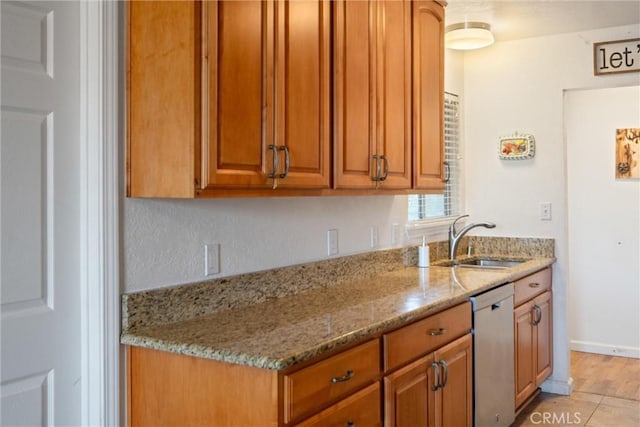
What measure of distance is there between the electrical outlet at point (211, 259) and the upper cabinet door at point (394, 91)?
787mm

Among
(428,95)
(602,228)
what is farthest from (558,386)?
(428,95)

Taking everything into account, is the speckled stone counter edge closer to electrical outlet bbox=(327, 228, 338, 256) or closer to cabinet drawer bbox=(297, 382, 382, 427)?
electrical outlet bbox=(327, 228, 338, 256)

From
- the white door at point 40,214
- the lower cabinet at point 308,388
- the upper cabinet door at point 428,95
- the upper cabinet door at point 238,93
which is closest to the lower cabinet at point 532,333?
the upper cabinet door at point 428,95

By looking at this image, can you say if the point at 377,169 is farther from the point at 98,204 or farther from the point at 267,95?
the point at 98,204

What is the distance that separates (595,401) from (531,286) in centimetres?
90

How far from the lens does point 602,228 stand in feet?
15.6

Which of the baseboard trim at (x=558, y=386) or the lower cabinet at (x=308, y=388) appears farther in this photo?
the baseboard trim at (x=558, y=386)

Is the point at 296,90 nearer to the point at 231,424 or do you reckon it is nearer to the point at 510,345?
the point at 231,424

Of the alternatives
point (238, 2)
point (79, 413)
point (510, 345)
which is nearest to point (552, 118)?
point (510, 345)

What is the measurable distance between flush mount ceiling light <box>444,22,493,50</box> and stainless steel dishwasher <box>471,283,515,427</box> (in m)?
1.47

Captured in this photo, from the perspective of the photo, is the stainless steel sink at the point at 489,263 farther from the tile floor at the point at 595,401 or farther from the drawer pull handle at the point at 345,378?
the drawer pull handle at the point at 345,378

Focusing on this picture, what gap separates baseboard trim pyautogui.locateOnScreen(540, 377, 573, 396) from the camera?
3.90 m

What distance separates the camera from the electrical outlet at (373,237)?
3.17 metres

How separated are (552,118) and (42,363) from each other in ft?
11.1
